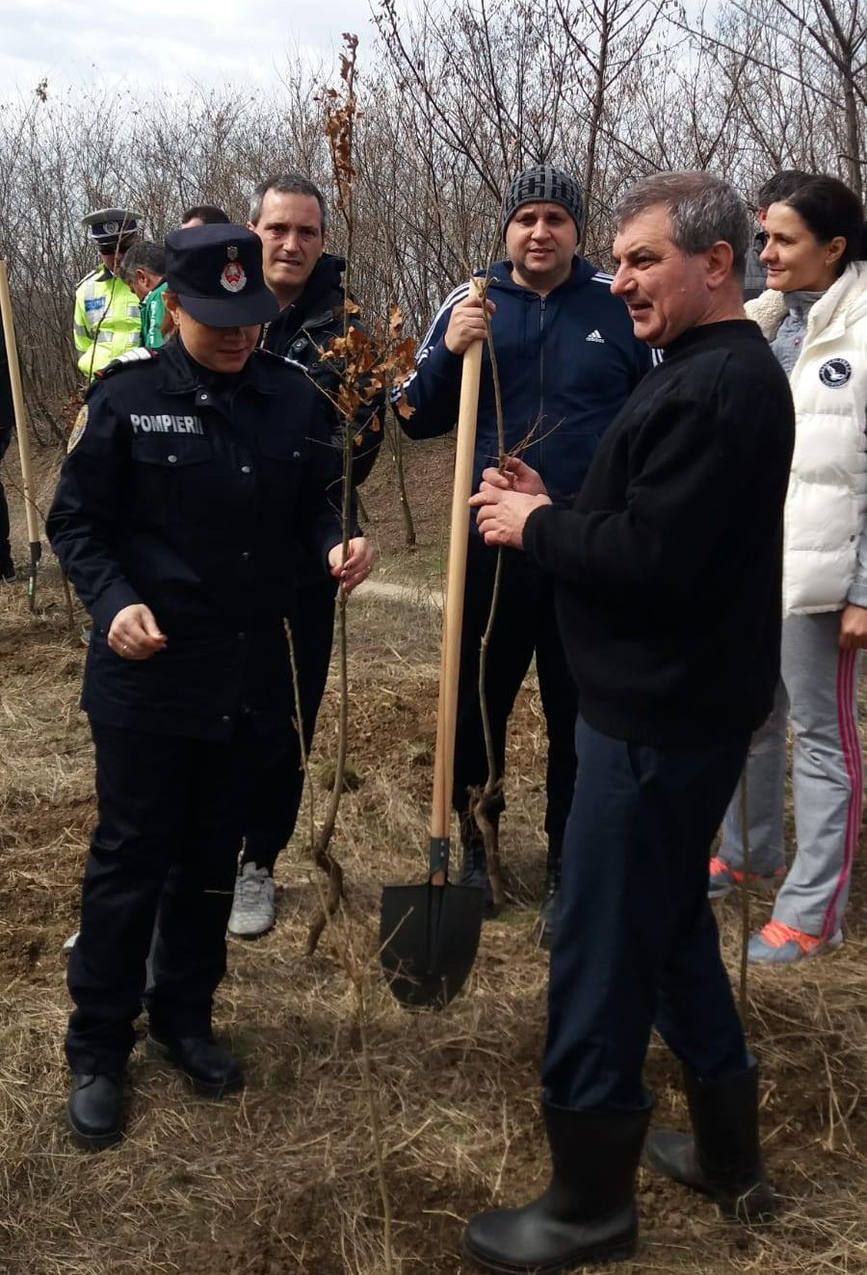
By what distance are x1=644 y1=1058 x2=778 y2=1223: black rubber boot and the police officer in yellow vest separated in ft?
17.2

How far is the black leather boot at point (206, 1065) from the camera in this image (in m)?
2.78

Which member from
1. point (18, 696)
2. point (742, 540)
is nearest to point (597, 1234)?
point (742, 540)

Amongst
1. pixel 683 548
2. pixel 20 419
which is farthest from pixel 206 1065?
pixel 20 419

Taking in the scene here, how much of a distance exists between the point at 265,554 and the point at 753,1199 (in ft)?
5.60

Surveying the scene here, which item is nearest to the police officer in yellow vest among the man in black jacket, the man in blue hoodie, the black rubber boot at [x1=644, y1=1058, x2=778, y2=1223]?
the man in black jacket

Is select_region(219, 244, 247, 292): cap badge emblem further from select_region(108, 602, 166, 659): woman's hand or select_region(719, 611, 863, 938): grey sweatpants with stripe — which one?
select_region(719, 611, 863, 938): grey sweatpants with stripe

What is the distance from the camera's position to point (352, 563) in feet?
8.52

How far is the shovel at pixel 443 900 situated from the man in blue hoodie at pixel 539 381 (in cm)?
52

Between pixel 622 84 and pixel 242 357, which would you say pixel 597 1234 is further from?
pixel 622 84

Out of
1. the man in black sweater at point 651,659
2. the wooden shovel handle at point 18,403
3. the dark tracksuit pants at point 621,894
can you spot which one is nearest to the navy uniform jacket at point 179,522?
the man in black sweater at point 651,659

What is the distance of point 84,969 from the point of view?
2.65m

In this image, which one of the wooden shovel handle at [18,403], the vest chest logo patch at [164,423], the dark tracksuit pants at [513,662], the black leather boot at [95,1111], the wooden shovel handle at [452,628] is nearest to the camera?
the vest chest logo patch at [164,423]

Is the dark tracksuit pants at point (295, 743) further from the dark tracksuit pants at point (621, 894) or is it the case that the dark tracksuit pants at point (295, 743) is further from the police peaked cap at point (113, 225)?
the police peaked cap at point (113, 225)

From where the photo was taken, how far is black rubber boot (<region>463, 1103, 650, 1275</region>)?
6.76ft
